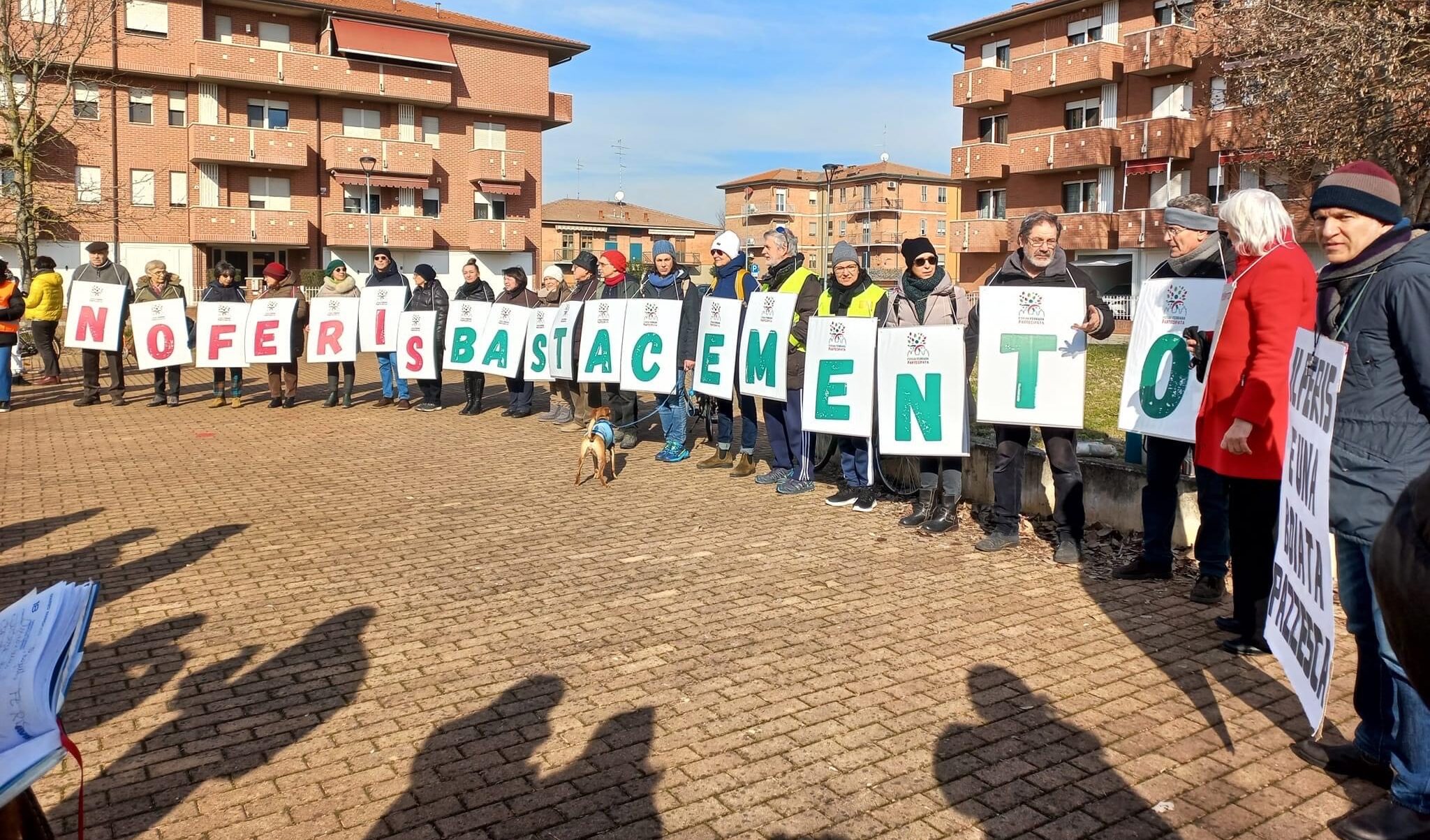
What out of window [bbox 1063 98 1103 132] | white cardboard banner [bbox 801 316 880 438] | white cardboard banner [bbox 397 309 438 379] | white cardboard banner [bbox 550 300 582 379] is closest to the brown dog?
white cardboard banner [bbox 801 316 880 438]

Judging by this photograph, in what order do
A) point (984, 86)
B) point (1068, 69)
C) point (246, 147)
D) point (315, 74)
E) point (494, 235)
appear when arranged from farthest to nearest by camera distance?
point (494, 235) → point (984, 86) → point (315, 74) → point (246, 147) → point (1068, 69)

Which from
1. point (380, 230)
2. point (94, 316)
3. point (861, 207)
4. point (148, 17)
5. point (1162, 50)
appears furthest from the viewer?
point (861, 207)

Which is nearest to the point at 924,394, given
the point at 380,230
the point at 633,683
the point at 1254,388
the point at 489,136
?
the point at 1254,388

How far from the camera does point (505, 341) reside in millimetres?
14281

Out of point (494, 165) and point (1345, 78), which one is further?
point (494, 165)

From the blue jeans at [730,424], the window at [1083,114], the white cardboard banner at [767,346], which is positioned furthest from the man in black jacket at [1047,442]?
the window at [1083,114]

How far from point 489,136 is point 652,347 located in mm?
47603

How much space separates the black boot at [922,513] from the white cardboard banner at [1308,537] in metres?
3.98

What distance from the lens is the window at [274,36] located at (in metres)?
49.7

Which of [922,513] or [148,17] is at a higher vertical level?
[148,17]

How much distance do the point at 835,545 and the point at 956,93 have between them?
48222mm

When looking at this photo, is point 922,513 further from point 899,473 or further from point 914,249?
point 914,249

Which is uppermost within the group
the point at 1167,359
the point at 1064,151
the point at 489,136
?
the point at 489,136

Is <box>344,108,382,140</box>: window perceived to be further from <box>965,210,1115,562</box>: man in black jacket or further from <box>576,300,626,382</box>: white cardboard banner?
<box>965,210,1115,562</box>: man in black jacket
